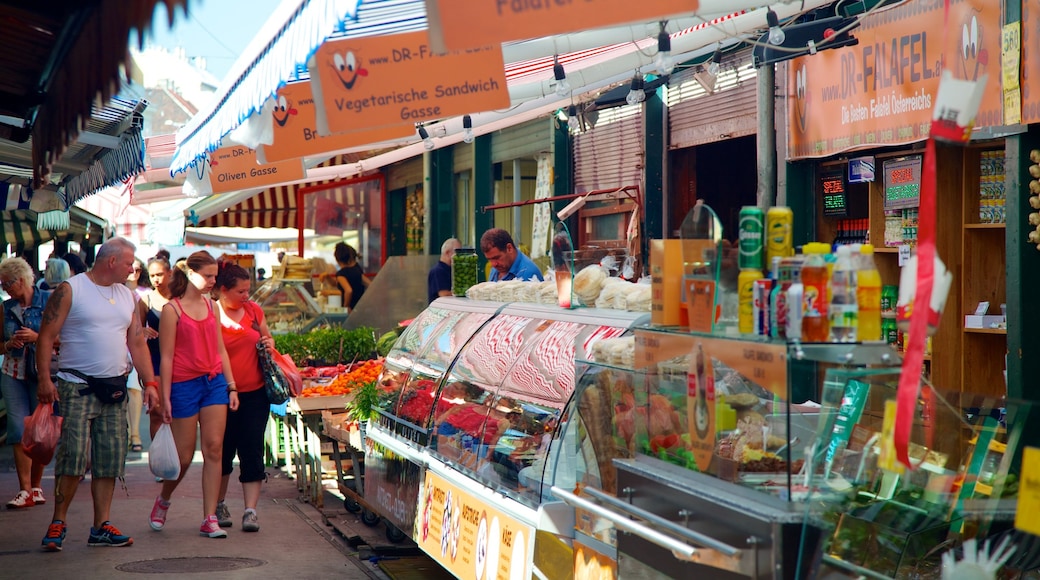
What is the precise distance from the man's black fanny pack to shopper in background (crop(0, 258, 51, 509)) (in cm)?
196

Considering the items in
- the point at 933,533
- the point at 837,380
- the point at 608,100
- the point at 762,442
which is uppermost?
the point at 608,100

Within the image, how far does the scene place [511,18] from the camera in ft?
10.2

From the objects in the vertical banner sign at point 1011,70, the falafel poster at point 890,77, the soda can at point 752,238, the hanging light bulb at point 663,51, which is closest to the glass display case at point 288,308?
the falafel poster at point 890,77

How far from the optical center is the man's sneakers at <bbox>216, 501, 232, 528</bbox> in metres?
8.08

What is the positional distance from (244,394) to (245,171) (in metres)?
1.96

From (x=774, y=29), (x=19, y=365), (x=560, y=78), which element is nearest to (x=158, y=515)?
(x=19, y=365)

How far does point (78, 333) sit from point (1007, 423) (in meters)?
5.68

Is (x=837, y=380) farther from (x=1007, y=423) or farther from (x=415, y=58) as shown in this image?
(x=415, y=58)

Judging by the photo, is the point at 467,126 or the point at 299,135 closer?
the point at 299,135

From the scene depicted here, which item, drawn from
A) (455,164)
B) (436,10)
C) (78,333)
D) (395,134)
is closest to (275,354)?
(78,333)

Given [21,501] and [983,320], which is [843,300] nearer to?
[983,320]

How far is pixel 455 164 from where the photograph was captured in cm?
1778

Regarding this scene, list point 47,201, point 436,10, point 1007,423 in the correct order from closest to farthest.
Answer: point 436,10 < point 1007,423 < point 47,201

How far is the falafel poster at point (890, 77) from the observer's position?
638 centimetres
